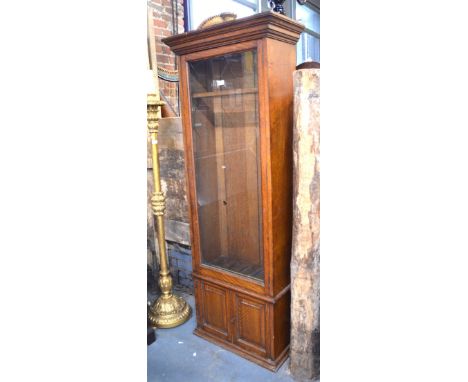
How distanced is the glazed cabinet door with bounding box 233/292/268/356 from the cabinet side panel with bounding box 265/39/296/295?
150 mm

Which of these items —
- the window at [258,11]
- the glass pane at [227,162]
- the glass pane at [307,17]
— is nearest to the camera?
the glass pane at [227,162]

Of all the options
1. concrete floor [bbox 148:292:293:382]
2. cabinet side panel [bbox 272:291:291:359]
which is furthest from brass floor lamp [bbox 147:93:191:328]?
cabinet side panel [bbox 272:291:291:359]

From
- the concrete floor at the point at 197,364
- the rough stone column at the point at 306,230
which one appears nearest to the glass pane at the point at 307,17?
the rough stone column at the point at 306,230

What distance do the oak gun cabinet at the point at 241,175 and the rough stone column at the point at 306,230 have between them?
9cm

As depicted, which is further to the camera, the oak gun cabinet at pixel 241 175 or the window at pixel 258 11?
the window at pixel 258 11

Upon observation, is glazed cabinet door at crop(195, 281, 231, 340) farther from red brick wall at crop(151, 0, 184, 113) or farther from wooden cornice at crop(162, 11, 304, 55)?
red brick wall at crop(151, 0, 184, 113)

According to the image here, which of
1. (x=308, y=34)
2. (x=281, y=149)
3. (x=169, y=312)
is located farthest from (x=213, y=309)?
(x=308, y=34)

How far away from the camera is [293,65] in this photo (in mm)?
1708

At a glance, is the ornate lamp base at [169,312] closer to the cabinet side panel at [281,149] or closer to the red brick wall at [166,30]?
the cabinet side panel at [281,149]

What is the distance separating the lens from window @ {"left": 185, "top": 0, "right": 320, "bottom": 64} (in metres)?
2.88

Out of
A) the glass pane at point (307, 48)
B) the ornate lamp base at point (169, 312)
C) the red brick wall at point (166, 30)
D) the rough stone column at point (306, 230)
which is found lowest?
the ornate lamp base at point (169, 312)

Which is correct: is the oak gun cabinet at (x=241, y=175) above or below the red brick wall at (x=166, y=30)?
below

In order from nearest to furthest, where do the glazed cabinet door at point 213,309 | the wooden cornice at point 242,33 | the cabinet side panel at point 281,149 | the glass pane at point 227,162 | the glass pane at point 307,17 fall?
the wooden cornice at point 242,33 → the cabinet side panel at point 281,149 → the glass pane at point 227,162 → the glazed cabinet door at point 213,309 → the glass pane at point 307,17

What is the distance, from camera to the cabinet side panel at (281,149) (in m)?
1.59
